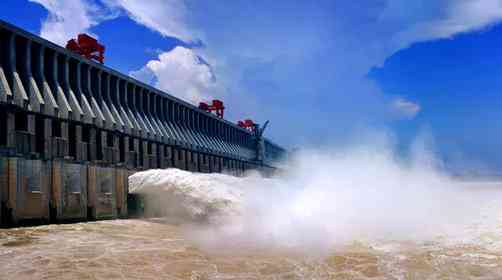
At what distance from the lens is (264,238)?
1905cm

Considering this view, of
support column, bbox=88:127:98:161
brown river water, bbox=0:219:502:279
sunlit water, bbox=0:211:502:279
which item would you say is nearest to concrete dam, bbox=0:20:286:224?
support column, bbox=88:127:98:161

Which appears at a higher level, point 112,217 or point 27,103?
point 27,103

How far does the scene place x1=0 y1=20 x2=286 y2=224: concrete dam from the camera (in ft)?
76.5

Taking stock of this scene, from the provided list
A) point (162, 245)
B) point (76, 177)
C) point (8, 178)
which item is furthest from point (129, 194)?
point (162, 245)

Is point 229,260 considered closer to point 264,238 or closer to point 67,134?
point 264,238

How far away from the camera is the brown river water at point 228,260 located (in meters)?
13.1

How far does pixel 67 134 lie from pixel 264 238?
15024mm

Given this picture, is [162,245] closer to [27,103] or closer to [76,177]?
[76,177]

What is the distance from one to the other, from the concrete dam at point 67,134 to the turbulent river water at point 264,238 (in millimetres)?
1722

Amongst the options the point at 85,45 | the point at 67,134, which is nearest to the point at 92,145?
the point at 67,134

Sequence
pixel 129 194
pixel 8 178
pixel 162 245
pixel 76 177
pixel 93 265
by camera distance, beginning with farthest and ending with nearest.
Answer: pixel 129 194 → pixel 76 177 → pixel 8 178 → pixel 162 245 → pixel 93 265

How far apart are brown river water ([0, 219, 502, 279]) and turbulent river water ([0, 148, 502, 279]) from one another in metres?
0.03

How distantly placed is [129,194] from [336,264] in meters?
20.5

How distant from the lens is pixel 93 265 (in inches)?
550
